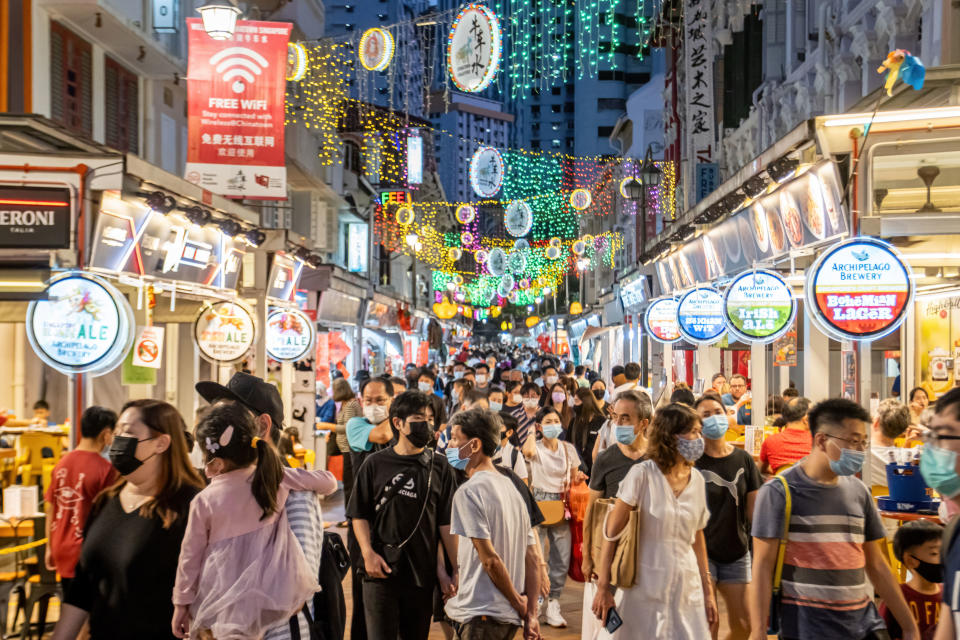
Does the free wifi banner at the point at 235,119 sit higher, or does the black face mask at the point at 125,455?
the free wifi banner at the point at 235,119

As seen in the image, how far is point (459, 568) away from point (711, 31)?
850 inches

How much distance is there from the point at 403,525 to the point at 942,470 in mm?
3305

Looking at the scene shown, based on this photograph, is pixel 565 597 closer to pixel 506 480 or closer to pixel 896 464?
pixel 896 464

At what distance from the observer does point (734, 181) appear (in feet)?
39.5

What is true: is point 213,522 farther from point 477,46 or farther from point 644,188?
point 644,188

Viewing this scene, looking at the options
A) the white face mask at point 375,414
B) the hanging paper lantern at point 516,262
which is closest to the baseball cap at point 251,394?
the white face mask at point 375,414

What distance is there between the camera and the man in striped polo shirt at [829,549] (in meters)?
4.70

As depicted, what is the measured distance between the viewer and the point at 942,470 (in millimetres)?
3127

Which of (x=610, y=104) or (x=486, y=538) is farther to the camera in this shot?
(x=610, y=104)

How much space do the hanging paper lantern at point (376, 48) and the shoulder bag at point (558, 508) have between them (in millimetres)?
11398

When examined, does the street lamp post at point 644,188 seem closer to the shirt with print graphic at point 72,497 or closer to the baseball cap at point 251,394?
Result: the shirt with print graphic at point 72,497

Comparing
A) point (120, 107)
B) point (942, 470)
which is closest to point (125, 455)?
point (942, 470)

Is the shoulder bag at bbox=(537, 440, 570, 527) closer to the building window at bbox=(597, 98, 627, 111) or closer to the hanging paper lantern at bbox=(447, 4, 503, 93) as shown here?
the hanging paper lantern at bbox=(447, 4, 503, 93)

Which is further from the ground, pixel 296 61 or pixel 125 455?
pixel 296 61
